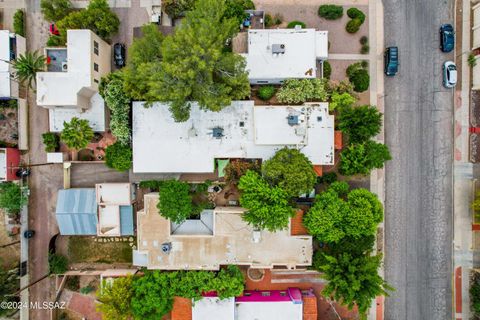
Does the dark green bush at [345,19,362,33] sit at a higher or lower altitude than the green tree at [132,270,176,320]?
higher

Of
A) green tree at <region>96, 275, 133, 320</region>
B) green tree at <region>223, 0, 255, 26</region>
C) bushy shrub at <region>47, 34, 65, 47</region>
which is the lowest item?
green tree at <region>96, 275, 133, 320</region>

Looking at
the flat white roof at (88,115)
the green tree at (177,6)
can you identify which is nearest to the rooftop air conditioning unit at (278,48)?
the green tree at (177,6)

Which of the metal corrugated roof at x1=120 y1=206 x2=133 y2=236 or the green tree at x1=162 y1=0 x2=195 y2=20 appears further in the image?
the metal corrugated roof at x1=120 y1=206 x2=133 y2=236

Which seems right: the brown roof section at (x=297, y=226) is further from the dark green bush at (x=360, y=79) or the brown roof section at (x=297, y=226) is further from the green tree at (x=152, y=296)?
the dark green bush at (x=360, y=79)

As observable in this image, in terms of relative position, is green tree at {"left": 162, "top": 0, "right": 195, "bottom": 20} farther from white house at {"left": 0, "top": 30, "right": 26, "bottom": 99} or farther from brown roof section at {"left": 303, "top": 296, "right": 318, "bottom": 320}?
brown roof section at {"left": 303, "top": 296, "right": 318, "bottom": 320}

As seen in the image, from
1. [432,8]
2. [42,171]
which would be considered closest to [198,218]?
[42,171]

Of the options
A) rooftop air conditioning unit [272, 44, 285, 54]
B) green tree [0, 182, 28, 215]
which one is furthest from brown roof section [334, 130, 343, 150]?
green tree [0, 182, 28, 215]

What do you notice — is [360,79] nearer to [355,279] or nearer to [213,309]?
[355,279]
